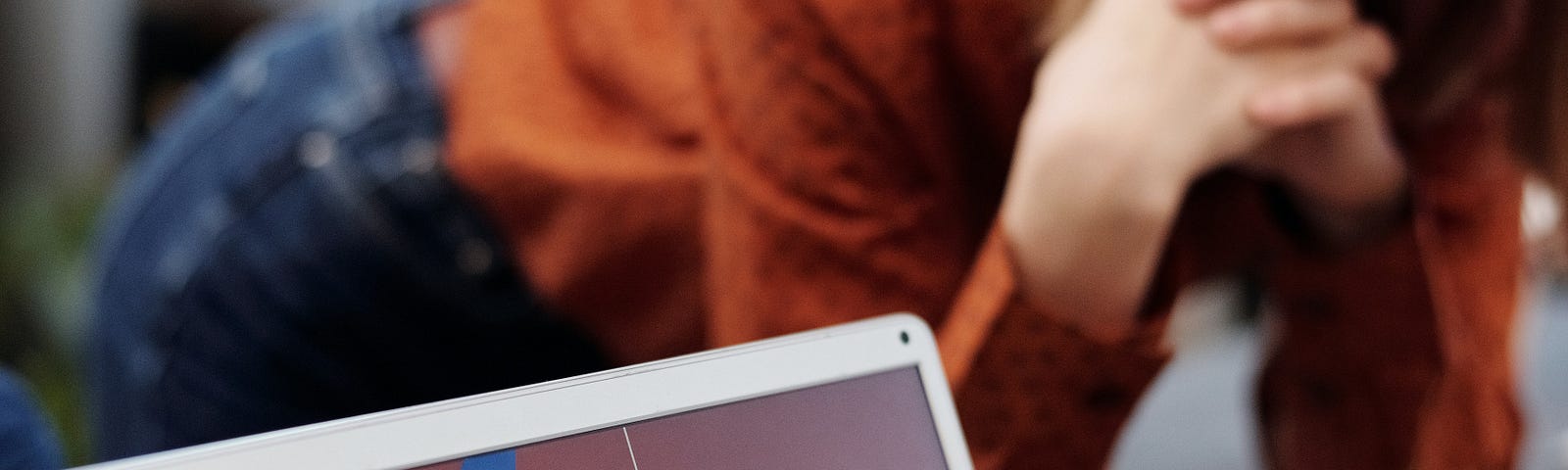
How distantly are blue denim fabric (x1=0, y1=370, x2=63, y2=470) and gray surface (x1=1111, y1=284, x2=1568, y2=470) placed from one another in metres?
0.87

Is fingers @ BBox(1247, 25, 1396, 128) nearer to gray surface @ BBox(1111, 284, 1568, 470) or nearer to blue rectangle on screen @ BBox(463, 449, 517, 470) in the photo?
blue rectangle on screen @ BBox(463, 449, 517, 470)

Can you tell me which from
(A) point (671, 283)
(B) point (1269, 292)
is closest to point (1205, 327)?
(B) point (1269, 292)

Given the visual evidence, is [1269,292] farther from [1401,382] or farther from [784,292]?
[784,292]

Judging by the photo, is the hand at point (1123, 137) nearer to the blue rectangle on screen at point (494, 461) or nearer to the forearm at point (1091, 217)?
the forearm at point (1091, 217)

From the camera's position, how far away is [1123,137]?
0.40 m

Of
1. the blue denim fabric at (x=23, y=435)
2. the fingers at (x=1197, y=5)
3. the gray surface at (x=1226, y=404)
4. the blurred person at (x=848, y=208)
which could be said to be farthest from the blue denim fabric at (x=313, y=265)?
the gray surface at (x=1226, y=404)

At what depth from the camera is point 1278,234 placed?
568 mm

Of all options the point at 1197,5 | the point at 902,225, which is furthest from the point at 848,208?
the point at 1197,5

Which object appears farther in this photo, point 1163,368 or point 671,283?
point 671,283

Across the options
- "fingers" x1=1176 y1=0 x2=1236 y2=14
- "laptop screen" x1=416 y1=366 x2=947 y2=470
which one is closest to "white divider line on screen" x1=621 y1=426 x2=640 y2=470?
"laptop screen" x1=416 y1=366 x2=947 y2=470

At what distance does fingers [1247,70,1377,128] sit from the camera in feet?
1.39

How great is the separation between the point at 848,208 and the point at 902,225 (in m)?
0.02

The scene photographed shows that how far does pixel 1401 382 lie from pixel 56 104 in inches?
64.5

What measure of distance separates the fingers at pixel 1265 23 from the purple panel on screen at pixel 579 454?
0.27 metres
